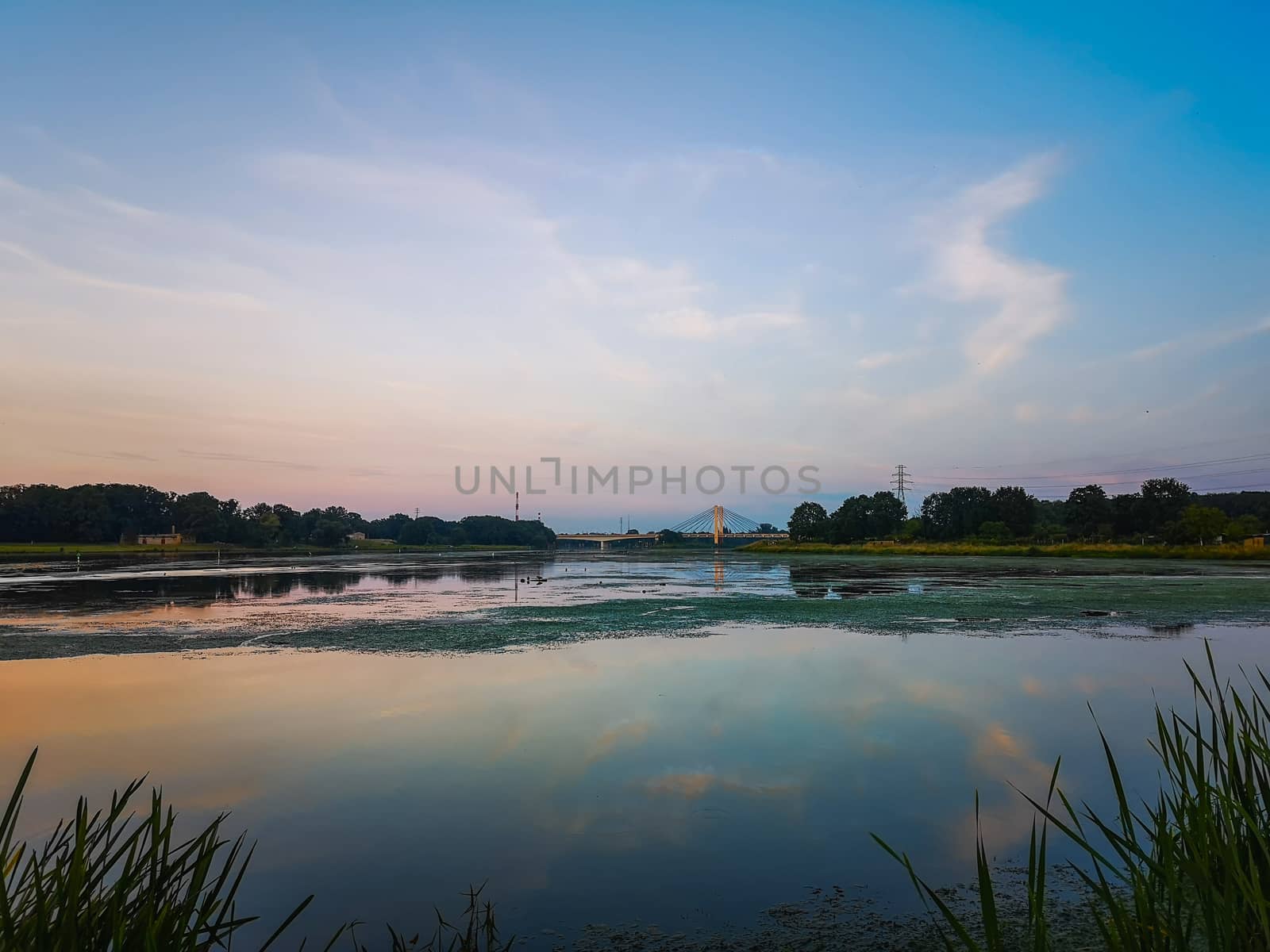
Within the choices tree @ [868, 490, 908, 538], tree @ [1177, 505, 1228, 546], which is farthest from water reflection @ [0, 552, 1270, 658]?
tree @ [868, 490, 908, 538]

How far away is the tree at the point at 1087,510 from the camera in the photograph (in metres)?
84.9

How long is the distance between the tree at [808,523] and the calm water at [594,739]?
338ft

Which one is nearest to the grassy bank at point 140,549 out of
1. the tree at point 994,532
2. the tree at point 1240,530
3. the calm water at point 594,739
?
the calm water at point 594,739

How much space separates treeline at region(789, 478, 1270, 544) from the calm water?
6284cm

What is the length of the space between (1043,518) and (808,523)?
36.1m

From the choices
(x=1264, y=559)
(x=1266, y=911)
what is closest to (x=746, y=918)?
(x=1266, y=911)

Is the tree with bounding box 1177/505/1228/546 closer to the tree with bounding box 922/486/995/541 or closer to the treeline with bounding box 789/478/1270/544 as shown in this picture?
the treeline with bounding box 789/478/1270/544

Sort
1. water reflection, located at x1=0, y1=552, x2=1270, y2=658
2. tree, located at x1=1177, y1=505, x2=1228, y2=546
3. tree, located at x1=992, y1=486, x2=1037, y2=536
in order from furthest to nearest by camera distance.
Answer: tree, located at x1=992, y1=486, x2=1037, y2=536, tree, located at x1=1177, y1=505, x2=1228, y2=546, water reflection, located at x1=0, y1=552, x2=1270, y2=658

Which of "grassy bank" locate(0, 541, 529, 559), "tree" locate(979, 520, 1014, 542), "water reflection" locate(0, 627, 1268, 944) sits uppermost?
"tree" locate(979, 520, 1014, 542)

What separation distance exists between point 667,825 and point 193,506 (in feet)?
363

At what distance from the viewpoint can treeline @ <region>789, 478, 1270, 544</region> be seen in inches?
2670

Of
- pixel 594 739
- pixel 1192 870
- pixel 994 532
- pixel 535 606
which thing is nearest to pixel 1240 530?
pixel 994 532

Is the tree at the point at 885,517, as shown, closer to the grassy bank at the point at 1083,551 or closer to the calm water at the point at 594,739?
the grassy bank at the point at 1083,551

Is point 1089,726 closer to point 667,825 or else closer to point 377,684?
point 667,825
